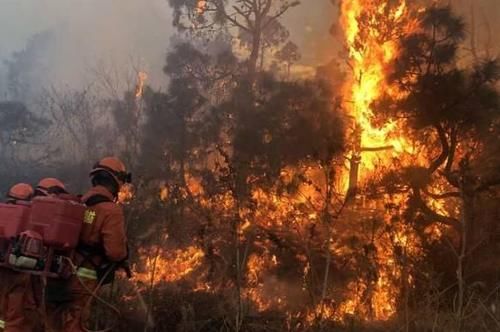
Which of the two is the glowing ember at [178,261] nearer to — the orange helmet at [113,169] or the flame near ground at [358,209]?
the flame near ground at [358,209]

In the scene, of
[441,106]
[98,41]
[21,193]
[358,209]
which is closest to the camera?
[21,193]

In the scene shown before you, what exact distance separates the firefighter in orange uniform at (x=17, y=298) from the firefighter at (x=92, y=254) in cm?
Result: 81

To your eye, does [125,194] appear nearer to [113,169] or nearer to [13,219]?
[13,219]

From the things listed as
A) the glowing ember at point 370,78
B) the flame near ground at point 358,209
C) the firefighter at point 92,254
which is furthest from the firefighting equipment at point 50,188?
the glowing ember at point 370,78

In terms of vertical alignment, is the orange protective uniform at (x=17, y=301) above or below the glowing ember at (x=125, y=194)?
below

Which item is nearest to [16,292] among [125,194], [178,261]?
[178,261]

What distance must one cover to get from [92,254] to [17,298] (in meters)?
1.34

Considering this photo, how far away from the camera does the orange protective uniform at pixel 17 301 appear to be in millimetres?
5871

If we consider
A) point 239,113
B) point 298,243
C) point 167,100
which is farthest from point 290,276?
point 167,100

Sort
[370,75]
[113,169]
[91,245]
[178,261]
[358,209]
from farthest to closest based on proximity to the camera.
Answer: [370,75]
[178,261]
[358,209]
[113,169]
[91,245]

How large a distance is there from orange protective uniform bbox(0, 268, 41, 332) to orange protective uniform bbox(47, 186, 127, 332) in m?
0.85

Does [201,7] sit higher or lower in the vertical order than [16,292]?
higher

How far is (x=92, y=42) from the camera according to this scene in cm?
6116

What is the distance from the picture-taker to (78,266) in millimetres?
5145
